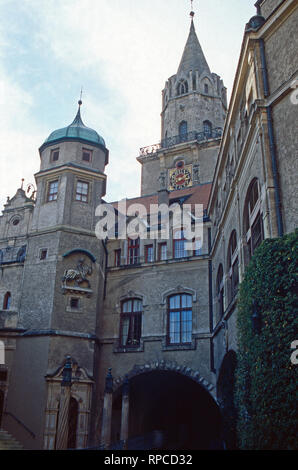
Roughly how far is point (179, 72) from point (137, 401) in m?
33.3

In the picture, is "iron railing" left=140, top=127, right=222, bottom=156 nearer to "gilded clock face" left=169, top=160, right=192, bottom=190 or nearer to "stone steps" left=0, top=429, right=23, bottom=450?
"gilded clock face" left=169, top=160, right=192, bottom=190

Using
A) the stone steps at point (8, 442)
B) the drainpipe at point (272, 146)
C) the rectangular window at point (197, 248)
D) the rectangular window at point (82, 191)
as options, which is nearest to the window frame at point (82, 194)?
the rectangular window at point (82, 191)

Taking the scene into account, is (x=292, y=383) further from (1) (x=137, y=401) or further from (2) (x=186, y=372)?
(1) (x=137, y=401)

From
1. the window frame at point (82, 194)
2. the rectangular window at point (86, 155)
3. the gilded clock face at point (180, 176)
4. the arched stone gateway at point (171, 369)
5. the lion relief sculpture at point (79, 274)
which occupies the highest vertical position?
the gilded clock face at point (180, 176)

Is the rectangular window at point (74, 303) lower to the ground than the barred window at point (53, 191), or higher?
lower

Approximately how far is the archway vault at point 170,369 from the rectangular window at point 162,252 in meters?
5.35

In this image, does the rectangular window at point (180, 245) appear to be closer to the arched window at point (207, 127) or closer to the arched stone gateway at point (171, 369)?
the arched stone gateway at point (171, 369)

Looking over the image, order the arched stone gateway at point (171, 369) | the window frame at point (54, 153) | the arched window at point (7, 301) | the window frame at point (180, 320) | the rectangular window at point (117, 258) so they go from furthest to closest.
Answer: the window frame at point (54, 153) → the rectangular window at point (117, 258) → the arched window at point (7, 301) → the window frame at point (180, 320) → the arched stone gateway at point (171, 369)

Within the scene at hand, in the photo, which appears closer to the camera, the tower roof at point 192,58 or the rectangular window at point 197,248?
the rectangular window at point 197,248

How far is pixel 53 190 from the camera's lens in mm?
24859

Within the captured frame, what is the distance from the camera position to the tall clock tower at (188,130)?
38.8m

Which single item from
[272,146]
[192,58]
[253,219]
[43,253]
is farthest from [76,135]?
[192,58]

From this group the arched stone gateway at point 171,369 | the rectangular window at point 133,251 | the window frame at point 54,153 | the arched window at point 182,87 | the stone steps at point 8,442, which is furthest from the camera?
the arched window at point 182,87
